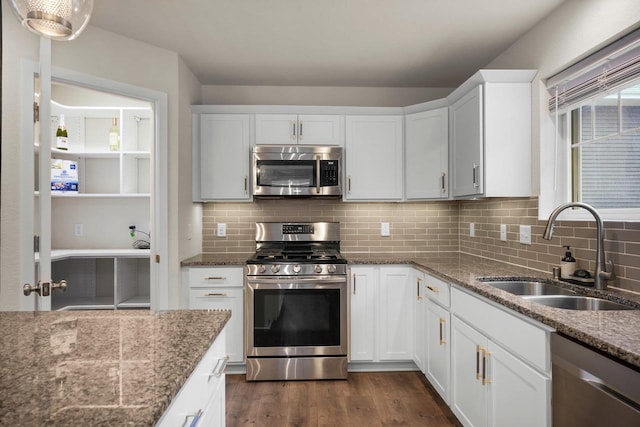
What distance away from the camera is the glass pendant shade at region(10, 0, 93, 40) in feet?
3.31

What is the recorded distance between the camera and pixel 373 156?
3248 mm

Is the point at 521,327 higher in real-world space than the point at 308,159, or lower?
lower

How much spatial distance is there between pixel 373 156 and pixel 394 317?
1.36 meters

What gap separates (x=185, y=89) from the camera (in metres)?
3.00

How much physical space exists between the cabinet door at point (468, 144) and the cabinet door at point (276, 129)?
1.30 m

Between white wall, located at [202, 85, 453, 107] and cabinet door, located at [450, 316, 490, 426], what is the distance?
2176mm

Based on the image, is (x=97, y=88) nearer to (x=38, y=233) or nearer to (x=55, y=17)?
(x=38, y=233)

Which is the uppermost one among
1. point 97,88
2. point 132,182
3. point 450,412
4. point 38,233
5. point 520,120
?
point 97,88

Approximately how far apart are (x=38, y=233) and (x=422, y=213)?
291 centimetres

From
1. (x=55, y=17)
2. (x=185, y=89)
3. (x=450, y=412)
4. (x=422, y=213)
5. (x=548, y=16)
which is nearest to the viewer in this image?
(x=55, y=17)

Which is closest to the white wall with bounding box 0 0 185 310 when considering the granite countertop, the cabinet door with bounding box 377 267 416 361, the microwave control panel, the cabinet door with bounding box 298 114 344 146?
the granite countertop

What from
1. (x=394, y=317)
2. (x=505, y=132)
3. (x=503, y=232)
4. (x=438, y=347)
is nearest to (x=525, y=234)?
(x=503, y=232)

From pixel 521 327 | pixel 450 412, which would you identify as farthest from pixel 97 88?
pixel 450 412

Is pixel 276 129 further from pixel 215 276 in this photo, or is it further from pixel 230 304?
pixel 230 304
